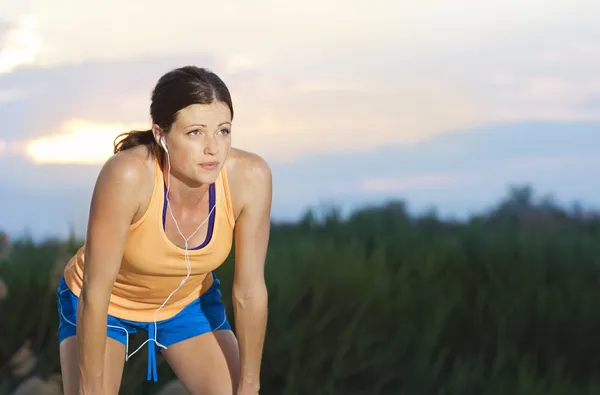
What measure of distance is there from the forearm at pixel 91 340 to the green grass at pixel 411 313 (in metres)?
1.47

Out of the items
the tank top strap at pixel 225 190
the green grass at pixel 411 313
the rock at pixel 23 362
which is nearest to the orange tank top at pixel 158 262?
the tank top strap at pixel 225 190

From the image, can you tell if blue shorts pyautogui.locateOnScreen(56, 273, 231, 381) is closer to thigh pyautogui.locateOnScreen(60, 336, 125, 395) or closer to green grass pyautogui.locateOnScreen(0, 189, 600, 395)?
thigh pyautogui.locateOnScreen(60, 336, 125, 395)

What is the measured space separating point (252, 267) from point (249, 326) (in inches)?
7.5

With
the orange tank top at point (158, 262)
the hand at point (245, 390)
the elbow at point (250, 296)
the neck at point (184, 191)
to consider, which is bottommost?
the hand at point (245, 390)

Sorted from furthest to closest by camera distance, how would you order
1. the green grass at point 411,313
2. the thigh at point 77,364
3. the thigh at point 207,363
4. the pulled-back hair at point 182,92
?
the green grass at point 411,313
the thigh at point 207,363
the thigh at point 77,364
the pulled-back hair at point 182,92

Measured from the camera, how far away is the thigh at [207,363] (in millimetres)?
2840

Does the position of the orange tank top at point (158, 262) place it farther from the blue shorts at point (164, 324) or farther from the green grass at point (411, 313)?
the green grass at point (411, 313)

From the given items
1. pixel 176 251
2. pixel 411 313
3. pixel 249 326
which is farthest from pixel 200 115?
pixel 411 313

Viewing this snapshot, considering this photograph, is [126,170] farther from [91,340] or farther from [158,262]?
[91,340]

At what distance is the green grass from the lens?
14.2ft

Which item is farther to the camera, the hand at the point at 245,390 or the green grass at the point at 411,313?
the green grass at the point at 411,313

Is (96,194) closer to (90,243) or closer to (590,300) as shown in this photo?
(90,243)

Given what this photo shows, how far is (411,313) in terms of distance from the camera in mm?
4762

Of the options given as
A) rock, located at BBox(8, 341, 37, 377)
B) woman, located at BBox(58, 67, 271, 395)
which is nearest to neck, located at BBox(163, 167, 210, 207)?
woman, located at BBox(58, 67, 271, 395)
